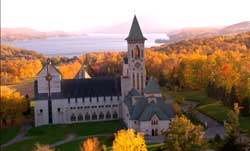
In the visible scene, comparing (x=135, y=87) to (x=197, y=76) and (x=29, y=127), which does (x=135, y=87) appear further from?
(x=197, y=76)

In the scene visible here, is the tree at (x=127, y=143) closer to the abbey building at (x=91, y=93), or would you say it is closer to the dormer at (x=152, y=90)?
the dormer at (x=152, y=90)

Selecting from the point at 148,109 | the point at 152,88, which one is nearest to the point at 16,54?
the point at 152,88

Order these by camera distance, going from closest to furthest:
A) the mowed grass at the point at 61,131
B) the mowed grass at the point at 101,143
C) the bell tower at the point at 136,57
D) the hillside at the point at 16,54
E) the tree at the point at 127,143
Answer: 1. the tree at the point at 127,143
2. the mowed grass at the point at 101,143
3. the mowed grass at the point at 61,131
4. the bell tower at the point at 136,57
5. the hillside at the point at 16,54

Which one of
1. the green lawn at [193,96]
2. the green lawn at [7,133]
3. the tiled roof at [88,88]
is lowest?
the green lawn at [7,133]

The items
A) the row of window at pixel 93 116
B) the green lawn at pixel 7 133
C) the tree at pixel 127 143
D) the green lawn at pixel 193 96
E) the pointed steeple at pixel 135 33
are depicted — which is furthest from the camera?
the green lawn at pixel 193 96

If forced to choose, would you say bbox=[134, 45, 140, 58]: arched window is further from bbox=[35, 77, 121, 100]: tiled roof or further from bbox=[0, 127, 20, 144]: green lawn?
bbox=[0, 127, 20, 144]: green lawn

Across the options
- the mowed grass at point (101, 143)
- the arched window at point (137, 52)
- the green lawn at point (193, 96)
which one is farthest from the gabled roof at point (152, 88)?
the green lawn at point (193, 96)

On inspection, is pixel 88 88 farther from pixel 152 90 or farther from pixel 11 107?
pixel 152 90

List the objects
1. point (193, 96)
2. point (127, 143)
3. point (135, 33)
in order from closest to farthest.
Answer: point (127, 143)
point (135, 33)
point (193, 96)
